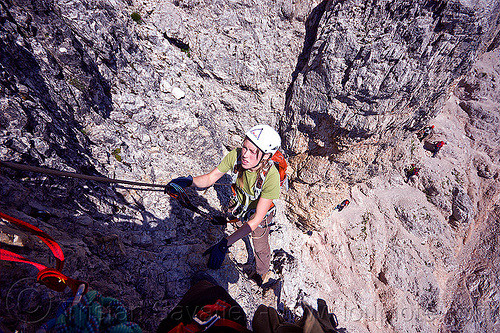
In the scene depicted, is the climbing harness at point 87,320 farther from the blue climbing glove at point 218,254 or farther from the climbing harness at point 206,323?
the blue climbing glove at point 218,254

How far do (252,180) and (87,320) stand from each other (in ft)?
10.6

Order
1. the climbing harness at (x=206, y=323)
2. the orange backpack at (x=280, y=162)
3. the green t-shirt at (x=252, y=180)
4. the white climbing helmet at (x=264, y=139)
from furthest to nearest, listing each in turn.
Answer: the orange backpack at (x=280, y=162), the green t-shirt at (x=252, y=180), the white climbing helmet at (x=264, y=139), the climbing harness at (x=206, y=323)

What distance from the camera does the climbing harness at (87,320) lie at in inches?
69.1

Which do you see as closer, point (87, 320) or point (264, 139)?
point (87, 320)

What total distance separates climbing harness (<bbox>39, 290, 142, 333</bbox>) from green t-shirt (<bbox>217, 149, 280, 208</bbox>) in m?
2.82

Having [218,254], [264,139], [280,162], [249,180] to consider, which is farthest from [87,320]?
[280,162]

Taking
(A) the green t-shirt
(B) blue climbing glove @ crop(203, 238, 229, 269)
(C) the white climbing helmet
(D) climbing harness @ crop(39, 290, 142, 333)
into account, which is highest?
(C) the white climbing helmet

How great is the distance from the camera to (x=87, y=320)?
1829 millimetres

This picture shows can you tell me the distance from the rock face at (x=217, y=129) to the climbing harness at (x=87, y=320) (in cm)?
92

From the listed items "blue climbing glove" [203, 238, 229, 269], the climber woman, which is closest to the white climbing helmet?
the climber woman

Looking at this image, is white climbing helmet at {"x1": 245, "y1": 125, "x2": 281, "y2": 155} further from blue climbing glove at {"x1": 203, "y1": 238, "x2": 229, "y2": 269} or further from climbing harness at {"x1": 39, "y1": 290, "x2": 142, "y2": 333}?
climbing harness at {"x1": 39, "y1": 290, "x2": 142, "y2": 333}

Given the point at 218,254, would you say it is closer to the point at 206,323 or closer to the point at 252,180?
the point at 252,180

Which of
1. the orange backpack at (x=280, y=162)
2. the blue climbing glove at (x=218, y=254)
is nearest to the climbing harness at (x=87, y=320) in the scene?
the blue climbing glove at (x=218, y=254)

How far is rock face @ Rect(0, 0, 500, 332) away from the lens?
3.51 m
